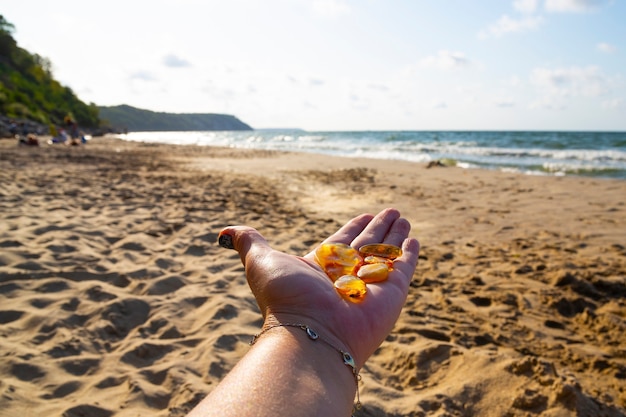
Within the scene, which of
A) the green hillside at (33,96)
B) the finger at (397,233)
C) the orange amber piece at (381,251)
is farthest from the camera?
the green hillside at (33,96)

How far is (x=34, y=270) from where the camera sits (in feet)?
10.1

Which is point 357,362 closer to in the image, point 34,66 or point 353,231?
point 353,231

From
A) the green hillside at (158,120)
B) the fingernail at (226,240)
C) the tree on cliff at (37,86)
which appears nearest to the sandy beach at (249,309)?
the fingernail at (226,240)

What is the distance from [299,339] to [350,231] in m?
1.27

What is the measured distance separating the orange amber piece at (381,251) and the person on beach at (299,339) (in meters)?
0.10

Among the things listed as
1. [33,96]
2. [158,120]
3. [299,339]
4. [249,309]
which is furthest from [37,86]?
[158,120]

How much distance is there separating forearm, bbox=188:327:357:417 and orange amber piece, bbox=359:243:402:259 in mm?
881

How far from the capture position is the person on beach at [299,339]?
944 mm

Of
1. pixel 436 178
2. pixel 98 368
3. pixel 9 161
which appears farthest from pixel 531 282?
pixel 9 161

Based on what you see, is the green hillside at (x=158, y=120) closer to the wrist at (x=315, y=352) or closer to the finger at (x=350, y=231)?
the finger at (x=350, y=231)

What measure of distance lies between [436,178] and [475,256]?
6.31m

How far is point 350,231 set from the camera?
2.40 meters

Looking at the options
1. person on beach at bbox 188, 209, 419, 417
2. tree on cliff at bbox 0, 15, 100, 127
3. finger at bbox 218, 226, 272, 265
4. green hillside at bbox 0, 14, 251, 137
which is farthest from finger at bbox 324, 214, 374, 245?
tree on cliff at bbox 0, 15, 100, 127

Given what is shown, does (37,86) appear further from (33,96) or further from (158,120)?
(158,120)
